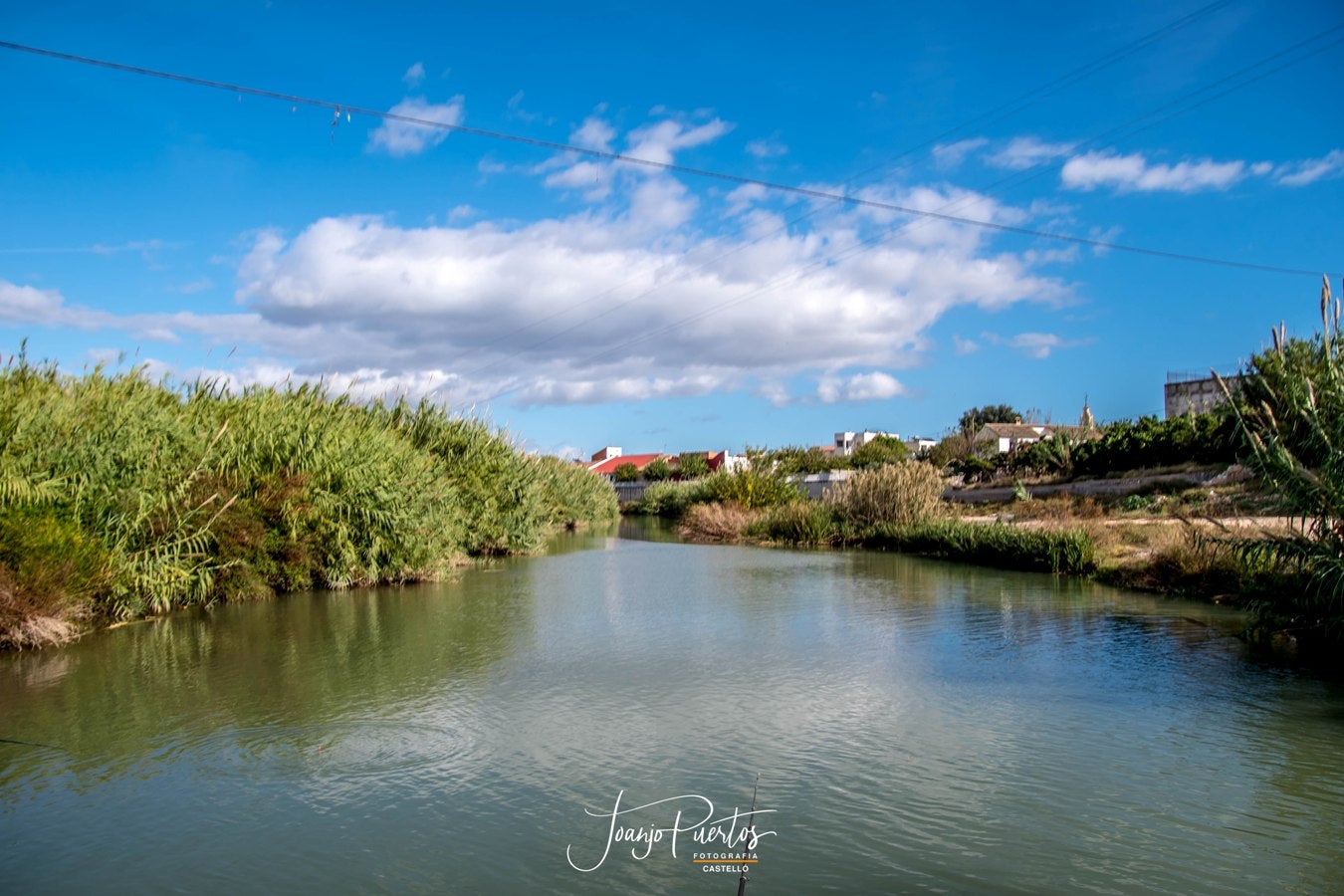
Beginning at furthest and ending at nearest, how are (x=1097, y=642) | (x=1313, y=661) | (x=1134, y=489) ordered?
1. (x=1134, y=489)
2. (x=1097, y=642)
3. (x=1313, y=661)

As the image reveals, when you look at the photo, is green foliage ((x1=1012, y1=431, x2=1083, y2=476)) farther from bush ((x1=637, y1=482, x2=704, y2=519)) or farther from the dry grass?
the dry grass

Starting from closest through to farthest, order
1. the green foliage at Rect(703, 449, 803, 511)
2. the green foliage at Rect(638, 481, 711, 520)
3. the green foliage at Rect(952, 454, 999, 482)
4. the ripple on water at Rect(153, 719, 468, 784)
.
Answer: the ripple on water at Rect(153, 719, 468, 784)
the green foliage at Rect(703, 449, 803, 511)
the green foliage at Rect(638, 481, 711, 520)
the green foliage at Rect(952, 454, 999, 482)

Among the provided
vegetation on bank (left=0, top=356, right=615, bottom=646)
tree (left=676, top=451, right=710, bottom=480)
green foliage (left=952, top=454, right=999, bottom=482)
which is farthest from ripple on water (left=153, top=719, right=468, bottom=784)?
tree (left=676, top=451, right=710, bottom=480)

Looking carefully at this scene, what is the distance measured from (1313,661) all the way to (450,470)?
59.2 ft

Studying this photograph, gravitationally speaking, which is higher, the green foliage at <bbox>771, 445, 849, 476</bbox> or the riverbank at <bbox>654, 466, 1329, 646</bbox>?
the green foliage at <bbox>771, 445, 849, 476</bbox>

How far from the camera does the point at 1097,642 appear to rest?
11.5m

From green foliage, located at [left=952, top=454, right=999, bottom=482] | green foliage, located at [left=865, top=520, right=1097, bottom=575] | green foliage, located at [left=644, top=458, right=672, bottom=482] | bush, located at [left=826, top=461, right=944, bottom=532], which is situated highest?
green foliage, located at [left=644, top=458, right=672, bottom=482]

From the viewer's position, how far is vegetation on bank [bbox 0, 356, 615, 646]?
34.9 feet

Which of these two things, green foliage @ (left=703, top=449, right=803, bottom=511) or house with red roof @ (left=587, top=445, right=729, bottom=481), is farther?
house with red roof @ (left=587, top=445, right=729, bottom=481)

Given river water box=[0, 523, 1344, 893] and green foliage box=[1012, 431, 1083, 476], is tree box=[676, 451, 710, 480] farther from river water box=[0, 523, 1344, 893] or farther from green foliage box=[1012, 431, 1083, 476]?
river water box=[0, 523, 1344, 893]

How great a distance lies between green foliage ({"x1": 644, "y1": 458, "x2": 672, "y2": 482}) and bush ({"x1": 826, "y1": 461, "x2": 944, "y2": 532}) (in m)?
41.5

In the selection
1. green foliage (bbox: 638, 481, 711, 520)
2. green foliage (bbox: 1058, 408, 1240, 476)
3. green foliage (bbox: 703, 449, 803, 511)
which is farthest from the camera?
green foliage (bbox: 638, 481, 711, 520)

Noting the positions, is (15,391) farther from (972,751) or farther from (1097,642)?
(1097,642)

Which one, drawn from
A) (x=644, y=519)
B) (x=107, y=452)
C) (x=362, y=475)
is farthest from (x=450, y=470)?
(x=644, y=519)
